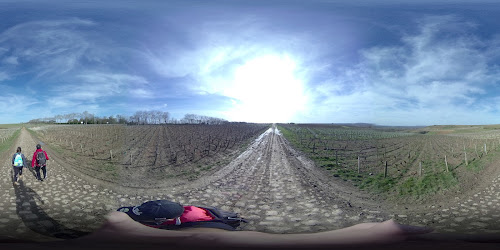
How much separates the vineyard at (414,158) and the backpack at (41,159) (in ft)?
8.36

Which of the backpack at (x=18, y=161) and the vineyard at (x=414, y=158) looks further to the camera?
the backpack at (x=18, y=161)

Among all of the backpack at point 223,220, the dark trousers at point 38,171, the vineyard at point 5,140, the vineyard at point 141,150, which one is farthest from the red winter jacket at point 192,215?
the vineyard at point 5,140

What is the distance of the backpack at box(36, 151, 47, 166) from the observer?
164cm

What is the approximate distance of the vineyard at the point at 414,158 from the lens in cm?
153

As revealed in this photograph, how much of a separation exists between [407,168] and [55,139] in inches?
129

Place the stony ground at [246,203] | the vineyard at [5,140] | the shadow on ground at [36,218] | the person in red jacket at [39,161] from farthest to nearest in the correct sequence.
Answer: the vineyard at [5,140]
the person in red jacket at [39,161]
the shadow on ground at [36,218]
the stony ground at [246,203]

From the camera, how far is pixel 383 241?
1.23 m

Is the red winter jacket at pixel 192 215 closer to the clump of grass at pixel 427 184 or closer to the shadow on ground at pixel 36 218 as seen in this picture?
the shadow on ground at pixel 36 218

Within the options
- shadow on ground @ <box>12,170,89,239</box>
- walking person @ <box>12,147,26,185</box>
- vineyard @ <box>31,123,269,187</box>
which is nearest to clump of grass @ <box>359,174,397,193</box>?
vineyard @ <box>31,123,269,187</box>

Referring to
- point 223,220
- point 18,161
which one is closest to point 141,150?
point 223,220

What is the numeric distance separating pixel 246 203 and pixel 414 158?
160 cm

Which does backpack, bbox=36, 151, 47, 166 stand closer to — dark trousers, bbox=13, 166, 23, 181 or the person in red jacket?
the person in red jacket

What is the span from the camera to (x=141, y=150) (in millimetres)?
1580

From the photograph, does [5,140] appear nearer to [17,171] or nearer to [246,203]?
[17,171]
